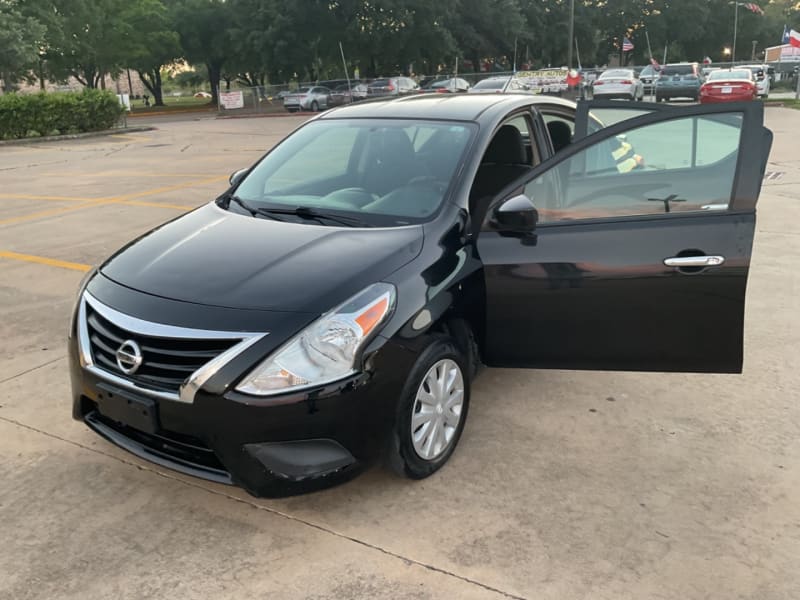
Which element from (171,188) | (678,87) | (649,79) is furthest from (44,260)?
(649,79)

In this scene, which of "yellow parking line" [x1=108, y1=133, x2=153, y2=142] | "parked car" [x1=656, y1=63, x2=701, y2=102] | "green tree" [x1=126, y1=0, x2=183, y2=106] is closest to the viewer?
"yellow parking line" [x1=108, y1=133, x2=153, y2=142]

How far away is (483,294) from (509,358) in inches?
13.8

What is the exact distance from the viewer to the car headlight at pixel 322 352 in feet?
8.50

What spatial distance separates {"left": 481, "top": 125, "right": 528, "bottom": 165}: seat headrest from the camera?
4096mm

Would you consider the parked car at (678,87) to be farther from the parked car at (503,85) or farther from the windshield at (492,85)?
the windshield at (492,85)

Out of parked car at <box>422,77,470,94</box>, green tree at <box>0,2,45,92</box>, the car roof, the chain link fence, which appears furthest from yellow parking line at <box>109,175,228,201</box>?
the chain link fence

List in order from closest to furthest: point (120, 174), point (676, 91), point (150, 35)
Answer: point (120, 174) → point (676, 91) → point (150, 35)

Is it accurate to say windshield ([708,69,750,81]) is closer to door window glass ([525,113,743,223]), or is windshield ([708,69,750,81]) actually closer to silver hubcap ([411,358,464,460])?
door window glass ([525,113,743,223])

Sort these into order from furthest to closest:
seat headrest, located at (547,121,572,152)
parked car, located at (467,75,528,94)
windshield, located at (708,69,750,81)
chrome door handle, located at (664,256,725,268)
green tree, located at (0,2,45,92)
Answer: parked car, located at (467,75,528,94) → green tree, located at (0,2,45,92) → windshield, located at (708,69,750,81) → seat headrest, located at (547,121,572,152) → chrome door handle, located at (664,256,725,268)

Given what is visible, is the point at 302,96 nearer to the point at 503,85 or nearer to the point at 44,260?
the point at 503,85

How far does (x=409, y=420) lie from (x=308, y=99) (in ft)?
109

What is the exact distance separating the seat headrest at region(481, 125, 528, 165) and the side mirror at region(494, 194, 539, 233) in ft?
2.30

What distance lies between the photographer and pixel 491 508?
9.65 feet

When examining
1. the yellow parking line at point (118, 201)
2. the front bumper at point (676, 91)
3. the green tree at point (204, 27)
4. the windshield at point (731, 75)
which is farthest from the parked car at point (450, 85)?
the yellow parking line at point (118, 201)
